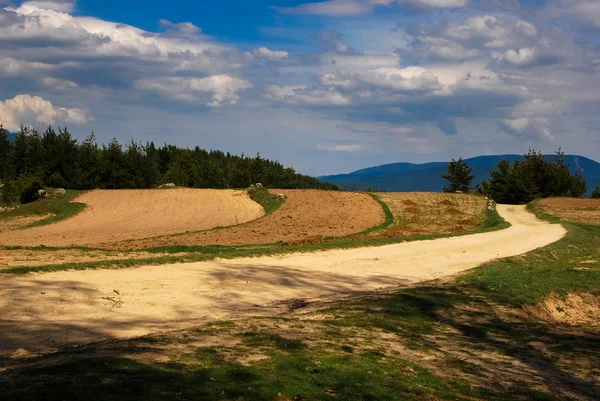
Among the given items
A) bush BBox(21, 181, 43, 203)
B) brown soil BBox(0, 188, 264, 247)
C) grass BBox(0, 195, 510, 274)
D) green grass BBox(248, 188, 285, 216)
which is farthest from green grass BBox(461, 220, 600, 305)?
bush BBox(21, 181, 43, 203)

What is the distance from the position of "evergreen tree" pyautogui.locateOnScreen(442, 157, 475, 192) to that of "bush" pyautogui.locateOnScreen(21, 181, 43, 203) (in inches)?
2283

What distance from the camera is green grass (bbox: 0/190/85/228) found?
41.3 meters

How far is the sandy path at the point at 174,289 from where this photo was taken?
1005 centimetres

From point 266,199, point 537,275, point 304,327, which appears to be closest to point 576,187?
point 266,199

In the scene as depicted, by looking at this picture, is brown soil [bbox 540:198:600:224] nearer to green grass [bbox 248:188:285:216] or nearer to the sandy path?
green grass [bbox 248:188:285:216]

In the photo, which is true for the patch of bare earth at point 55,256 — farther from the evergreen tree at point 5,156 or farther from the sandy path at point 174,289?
the evergreen tree at point 5,156

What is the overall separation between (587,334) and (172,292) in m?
10.3

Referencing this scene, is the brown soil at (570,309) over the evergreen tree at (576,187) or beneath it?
beneath

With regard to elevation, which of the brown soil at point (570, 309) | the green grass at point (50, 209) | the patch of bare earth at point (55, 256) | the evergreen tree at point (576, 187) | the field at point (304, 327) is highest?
the evergreen tree at point (576, 187)

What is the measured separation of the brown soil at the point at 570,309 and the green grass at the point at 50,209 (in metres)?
34.4

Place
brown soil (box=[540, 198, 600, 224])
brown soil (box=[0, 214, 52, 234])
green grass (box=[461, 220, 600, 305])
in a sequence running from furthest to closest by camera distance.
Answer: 1. brown soil (box=[540, 198, 600, 224])
2. brown soil (box=[0, 214, 52, 234])
3. green grass (box=[461, 220, 600, 305])

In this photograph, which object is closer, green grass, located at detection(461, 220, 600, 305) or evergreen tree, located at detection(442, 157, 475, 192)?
green grass, located at detection(461, 220, 600, 305)

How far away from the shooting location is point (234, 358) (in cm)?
862

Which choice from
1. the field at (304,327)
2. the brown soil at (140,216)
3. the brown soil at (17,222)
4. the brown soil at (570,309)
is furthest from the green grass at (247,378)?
the brown soil at (17,222)
